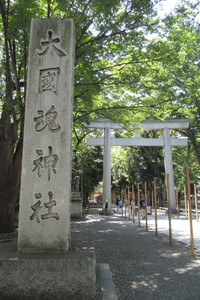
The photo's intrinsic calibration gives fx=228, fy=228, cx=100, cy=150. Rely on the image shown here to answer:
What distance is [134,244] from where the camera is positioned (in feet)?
21.0

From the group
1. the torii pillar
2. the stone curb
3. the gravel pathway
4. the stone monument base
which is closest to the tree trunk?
the gravel pathway

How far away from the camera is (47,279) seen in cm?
271

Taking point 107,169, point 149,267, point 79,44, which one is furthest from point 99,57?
point 107,169

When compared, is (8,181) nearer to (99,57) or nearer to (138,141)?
(99,57)

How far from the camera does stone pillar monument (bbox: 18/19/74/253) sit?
129 inches

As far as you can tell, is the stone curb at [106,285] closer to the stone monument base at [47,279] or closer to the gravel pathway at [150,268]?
the gravel pathway at [150,268]

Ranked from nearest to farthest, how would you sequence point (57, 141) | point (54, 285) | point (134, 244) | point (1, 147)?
point (54, 285) → point (57, 141) → point (134, 244) → point (1, 147)

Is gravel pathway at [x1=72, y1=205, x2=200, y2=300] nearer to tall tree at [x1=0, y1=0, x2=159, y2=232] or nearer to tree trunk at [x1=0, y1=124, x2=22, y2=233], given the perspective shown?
tree trunk at [x1=0, y1=124, x2=22, y2=233]

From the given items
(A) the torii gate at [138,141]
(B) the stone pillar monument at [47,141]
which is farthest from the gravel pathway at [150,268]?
(A) the torii gate at [138,141]

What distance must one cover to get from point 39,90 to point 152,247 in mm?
4885

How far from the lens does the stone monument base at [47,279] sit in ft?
8.78

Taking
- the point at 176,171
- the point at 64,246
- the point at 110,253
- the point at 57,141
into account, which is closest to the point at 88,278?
the point at 64,246

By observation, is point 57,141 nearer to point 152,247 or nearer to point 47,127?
point 47,127

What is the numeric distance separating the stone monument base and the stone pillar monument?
431 millimetres
